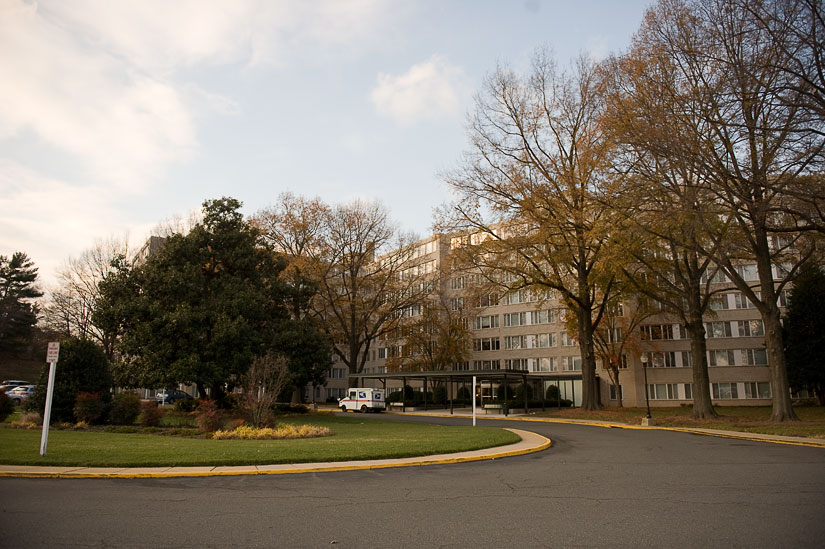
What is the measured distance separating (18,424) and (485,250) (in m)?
26.4

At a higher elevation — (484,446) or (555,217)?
(555,217)

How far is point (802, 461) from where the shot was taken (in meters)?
14.7

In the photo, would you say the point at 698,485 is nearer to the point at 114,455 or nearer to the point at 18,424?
the point at 114,455

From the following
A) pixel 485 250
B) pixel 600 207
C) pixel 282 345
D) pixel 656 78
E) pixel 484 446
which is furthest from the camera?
pixel 485 250

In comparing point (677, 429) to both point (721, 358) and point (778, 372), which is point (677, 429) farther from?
point (721, 358)

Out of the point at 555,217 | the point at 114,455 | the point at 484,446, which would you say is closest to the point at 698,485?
the point at 484,446

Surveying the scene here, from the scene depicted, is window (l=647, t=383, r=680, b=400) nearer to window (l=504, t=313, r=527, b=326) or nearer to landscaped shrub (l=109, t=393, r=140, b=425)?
window (l=504, t=313, r=527, b=326)

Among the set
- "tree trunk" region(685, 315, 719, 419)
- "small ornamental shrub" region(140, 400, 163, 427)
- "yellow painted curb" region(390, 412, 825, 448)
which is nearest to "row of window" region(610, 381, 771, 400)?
"tree trunk" region(685, 315, 719, 419)

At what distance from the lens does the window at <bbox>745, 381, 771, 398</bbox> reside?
53.3 m

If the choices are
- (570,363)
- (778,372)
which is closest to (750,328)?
(570,363)

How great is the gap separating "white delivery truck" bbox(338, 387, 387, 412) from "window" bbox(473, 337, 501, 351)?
27.9 meters

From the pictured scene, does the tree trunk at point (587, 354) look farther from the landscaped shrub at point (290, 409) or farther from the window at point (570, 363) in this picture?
the window at point (570, 363)

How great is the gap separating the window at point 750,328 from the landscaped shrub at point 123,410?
55.4 metres

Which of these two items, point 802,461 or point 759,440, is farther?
point 759,440
